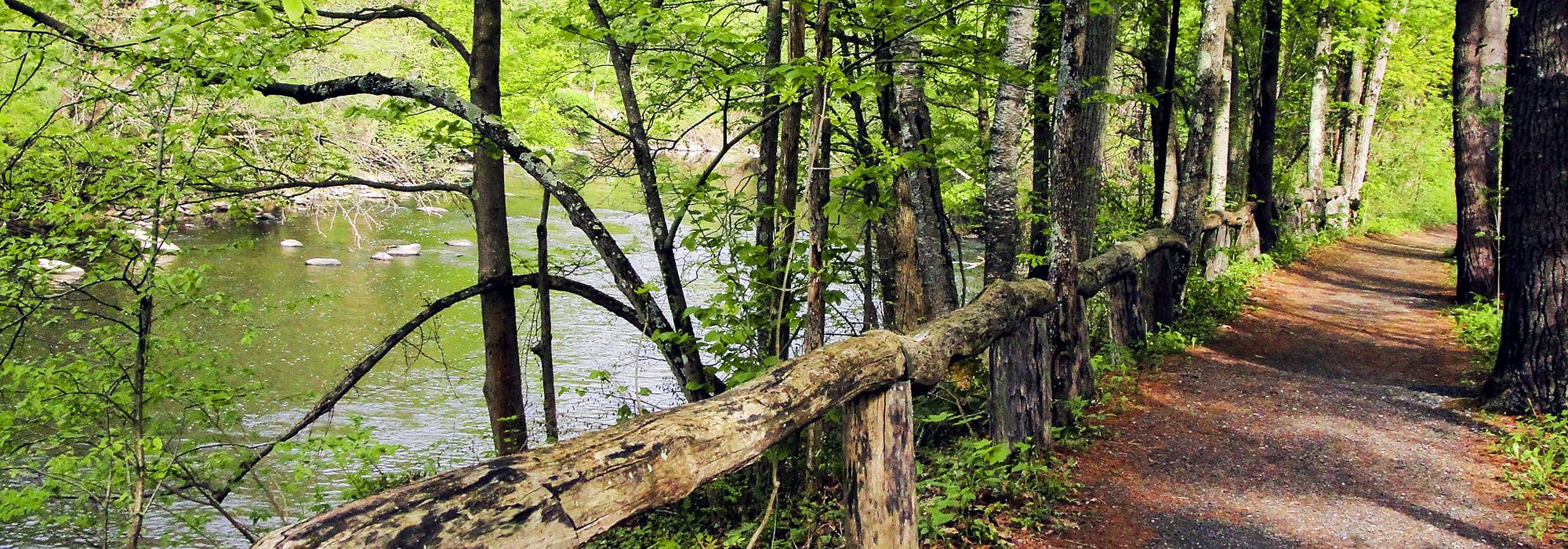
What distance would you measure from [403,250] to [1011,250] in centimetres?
1847

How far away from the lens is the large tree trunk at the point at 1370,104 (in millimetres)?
19625

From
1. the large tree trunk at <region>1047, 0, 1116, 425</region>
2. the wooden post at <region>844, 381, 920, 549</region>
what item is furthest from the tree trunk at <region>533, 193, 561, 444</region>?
the wooden post at <region>844, 381, 920, 549</region>

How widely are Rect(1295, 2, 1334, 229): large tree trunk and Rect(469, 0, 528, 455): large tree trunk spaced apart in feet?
49.2

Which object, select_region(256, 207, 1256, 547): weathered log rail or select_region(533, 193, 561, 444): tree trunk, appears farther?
select_region(533, 193, 561, 444): tree trunk

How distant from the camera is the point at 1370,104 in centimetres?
2153

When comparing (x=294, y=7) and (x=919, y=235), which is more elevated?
(x=294, y=7)

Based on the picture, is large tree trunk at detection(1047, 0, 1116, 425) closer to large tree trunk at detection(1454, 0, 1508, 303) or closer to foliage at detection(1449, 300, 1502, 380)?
foliage at detection(1449, 300, 1502, 380)

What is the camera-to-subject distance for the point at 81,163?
6879 mm

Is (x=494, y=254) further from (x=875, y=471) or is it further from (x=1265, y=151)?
(x=1265, y=151)

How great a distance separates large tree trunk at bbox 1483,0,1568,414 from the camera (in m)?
6.66

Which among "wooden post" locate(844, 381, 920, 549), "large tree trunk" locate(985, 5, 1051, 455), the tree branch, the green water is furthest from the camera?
the green water

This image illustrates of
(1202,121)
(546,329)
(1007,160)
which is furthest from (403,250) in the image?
(1007,160)

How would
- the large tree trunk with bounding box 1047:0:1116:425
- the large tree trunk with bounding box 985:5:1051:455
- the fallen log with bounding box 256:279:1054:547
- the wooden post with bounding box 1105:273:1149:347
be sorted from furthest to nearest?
the wooden post with bounding box 1105:273:1149:347 → the large tree trunk with bounding box 1047:0:1116:425 → the large tree trunk with bounding box 985:5:1051:455 → the fallen log with bounding box 256:279:1054:547

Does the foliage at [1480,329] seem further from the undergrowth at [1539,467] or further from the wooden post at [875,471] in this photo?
Answer: the wooden post at [875,471]
